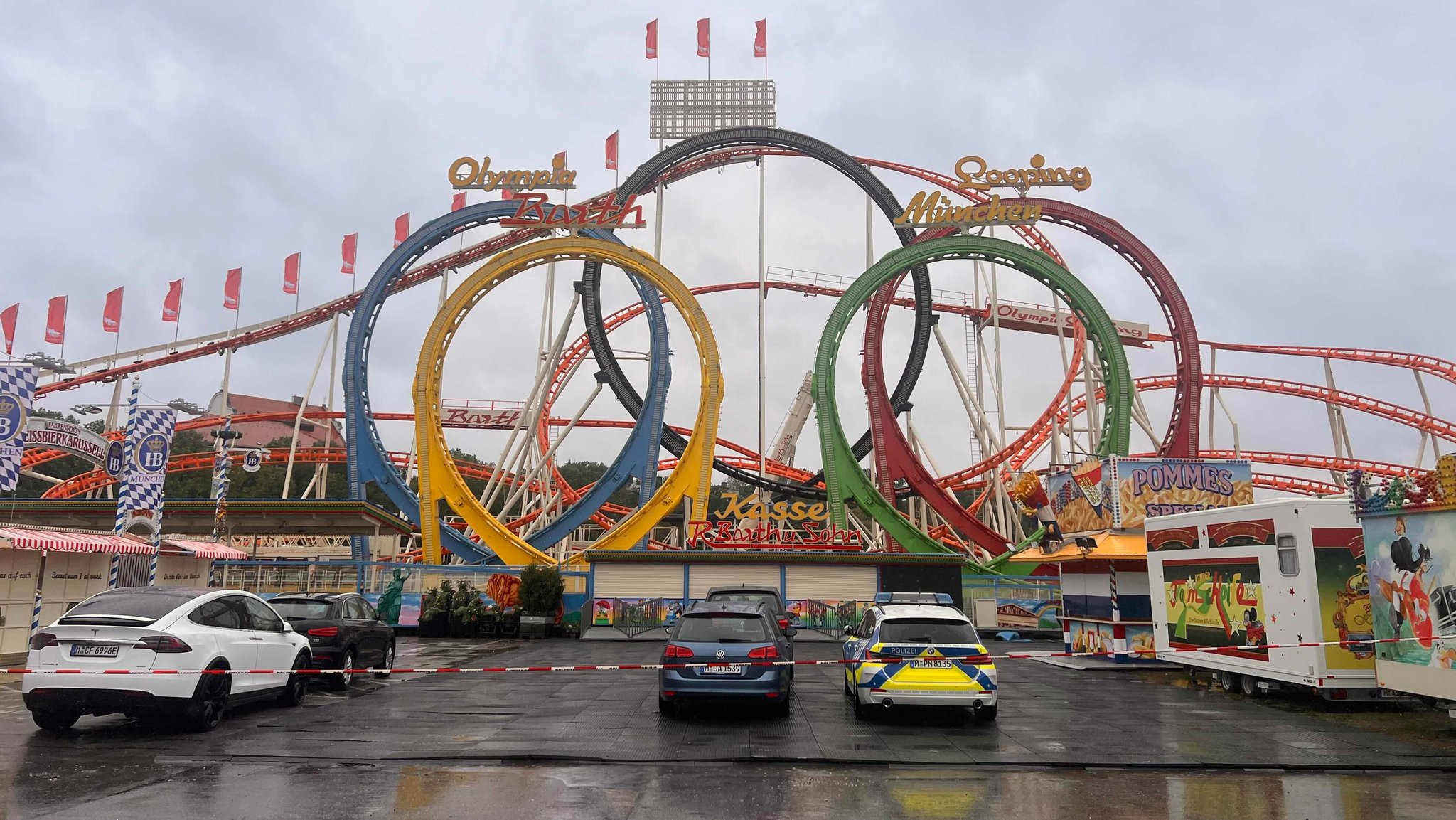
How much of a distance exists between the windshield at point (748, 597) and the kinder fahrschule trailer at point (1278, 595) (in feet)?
22.6

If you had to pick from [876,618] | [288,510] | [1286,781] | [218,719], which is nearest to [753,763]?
[876,618]

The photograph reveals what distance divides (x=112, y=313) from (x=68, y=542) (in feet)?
103

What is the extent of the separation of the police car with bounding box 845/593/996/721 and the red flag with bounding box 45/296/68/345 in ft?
144

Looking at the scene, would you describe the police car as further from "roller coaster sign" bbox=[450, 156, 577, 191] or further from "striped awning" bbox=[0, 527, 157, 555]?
"roller coaster sign" bbox=[450, 156, 577, 191]

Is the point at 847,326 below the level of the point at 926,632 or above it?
above

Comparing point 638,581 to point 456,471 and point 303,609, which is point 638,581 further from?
point 303,609

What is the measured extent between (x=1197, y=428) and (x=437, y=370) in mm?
26617

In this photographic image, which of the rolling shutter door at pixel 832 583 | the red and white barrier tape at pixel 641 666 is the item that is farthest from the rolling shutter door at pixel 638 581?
the red and white barrier tape at pixel 641 666

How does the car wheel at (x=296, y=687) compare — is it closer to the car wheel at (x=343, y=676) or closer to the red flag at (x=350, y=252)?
the car wheel at (x=343, y=676)

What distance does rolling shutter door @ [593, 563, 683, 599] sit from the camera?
26203 mm

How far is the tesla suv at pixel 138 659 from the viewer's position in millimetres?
9438

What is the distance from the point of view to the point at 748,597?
53.2ft

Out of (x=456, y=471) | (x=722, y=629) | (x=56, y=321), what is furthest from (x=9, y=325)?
(x=722, y=629)

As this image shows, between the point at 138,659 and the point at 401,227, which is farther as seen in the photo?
the point at 401,227
